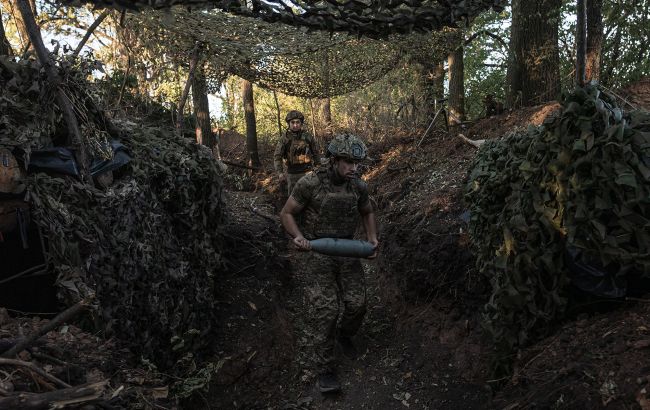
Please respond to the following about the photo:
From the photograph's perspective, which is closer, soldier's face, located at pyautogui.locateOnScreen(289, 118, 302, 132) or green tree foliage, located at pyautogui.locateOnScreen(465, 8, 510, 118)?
soldier's face, located at pyautogui.locateOnScreen(289, 118, 302, 132)

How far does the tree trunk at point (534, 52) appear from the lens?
771 cm

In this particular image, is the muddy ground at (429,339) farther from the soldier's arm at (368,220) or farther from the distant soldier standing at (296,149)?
the distant soldier standing at (296,149)

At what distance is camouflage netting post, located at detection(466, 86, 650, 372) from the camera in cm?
274

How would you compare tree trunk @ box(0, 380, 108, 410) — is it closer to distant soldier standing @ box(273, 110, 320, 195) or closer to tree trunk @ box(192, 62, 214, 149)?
distant soldier standing @ box(273, 110, 320, 195)

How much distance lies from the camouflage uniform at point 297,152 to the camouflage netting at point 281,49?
4.33 feet

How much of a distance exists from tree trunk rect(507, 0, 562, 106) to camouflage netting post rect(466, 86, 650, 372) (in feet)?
15.3

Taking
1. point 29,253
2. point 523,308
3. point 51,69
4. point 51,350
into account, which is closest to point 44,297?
point 29,253

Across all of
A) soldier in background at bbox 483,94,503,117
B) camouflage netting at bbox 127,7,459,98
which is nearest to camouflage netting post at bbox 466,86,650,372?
camouflage netting at bbox 127,7,459,98

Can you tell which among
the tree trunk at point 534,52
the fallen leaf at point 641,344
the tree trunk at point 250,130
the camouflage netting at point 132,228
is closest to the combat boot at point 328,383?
the camouflage netting at point 132,228

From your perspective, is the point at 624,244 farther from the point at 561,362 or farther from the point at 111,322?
the point at 111,322

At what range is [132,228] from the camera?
3.99 metres

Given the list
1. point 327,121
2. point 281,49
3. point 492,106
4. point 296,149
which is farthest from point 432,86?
point 327,121

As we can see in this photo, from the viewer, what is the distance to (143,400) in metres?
2.37

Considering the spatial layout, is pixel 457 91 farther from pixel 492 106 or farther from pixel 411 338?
pixel 411 338
